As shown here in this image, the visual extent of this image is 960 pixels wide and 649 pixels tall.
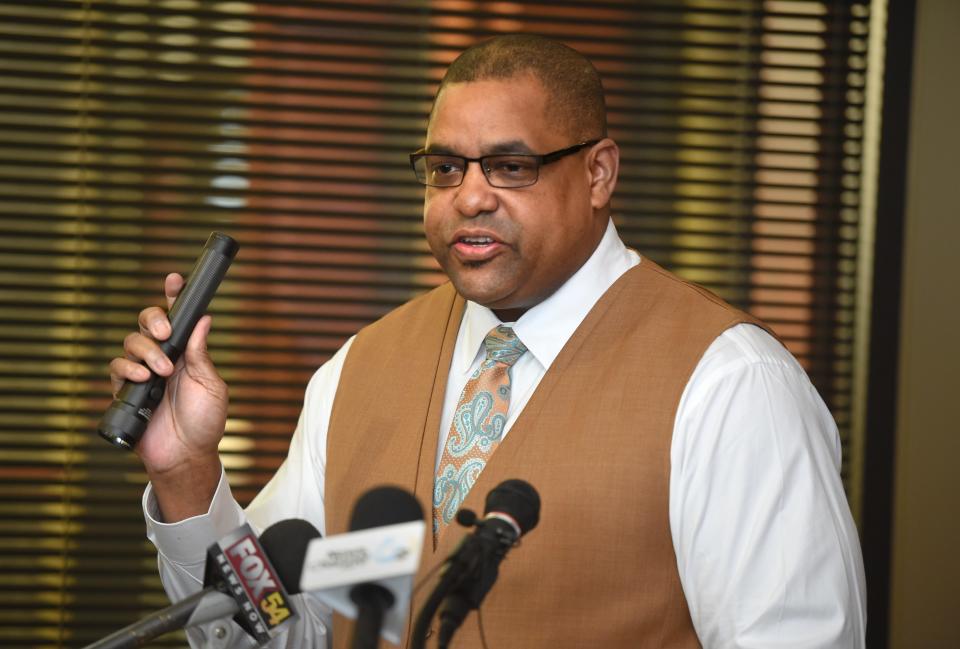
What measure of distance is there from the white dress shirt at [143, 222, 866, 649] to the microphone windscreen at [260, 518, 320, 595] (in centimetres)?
34

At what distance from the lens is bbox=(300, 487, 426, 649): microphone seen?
82 centimetres

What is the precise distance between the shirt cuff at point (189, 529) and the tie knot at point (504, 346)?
1.50ft

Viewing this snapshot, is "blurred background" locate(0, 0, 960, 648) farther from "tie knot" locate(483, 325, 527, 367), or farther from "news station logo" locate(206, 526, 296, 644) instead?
"news station logo" locate(206, 526, 296, 644)

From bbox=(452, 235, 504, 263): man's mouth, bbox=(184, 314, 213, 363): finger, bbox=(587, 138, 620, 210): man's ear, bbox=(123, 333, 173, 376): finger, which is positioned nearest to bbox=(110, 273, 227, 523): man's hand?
bbox=(184, 314, 213, 363): finger

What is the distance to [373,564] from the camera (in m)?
0.82

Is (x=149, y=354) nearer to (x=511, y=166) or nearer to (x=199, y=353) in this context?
(x=199, y=353)

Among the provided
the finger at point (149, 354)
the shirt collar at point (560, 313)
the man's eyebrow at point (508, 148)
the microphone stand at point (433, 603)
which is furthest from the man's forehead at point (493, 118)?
the microphone stand at point (433, 603)

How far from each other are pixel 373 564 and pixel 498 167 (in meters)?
0.95

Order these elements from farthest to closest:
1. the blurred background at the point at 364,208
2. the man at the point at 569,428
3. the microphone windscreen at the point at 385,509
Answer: the blurred background at the point at 364,208, the man at the point at 569,428, the microphone windscreen at the point at 385,509

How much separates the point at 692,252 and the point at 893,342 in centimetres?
56

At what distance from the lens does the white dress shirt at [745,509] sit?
1.42 metres

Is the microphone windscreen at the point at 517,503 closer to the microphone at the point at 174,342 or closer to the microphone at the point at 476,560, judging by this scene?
the microphone at the point at 476,560

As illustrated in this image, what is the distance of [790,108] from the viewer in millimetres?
2928

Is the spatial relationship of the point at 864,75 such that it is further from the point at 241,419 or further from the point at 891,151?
the point at 241,419
